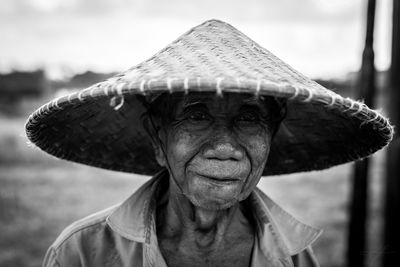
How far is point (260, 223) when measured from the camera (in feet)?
7.14

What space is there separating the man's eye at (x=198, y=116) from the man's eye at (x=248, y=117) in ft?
0.43

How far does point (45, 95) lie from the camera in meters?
19.3

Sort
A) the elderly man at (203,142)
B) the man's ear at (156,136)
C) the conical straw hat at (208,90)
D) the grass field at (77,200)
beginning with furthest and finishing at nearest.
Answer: the grass field at (77,200) → the man's ear at (156,136) → the elderly man at (203,142) → the conical straw hat at (208,90)

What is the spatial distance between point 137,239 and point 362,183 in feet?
6.01

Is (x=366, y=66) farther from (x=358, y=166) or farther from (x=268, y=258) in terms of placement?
(x=268, y=258)

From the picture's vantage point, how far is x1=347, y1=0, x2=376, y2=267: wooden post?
9.41 ft

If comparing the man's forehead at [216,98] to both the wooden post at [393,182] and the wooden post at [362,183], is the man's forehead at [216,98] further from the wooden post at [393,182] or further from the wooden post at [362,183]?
the wooden post at [393,182]

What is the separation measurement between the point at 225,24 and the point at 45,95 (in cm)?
1875

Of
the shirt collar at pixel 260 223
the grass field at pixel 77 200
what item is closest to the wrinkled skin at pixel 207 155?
the shirt collar at pixel 260 223

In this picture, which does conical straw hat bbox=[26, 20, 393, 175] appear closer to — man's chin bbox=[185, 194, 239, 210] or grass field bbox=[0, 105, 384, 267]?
man's chin bbox=[185, 194, 239, 210]

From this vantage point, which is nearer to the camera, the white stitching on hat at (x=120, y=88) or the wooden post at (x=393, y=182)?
the white stitching on hat at (x=120, y=88)

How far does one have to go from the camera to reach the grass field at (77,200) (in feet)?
17.1

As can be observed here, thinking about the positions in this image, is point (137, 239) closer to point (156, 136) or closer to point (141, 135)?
point (156, 136)

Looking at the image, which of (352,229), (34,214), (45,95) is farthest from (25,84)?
(352,229)
